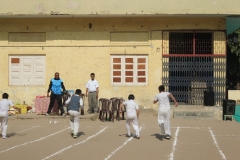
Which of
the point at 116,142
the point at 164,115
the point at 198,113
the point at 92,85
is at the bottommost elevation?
the point at 116,142

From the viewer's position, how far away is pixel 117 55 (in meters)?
25.3

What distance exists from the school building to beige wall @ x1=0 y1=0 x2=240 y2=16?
453mm

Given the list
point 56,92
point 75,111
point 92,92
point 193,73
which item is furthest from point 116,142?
point 193,73

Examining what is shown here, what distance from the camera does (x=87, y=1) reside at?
24547mm

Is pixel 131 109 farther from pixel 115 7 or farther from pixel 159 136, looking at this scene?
pixel 115 7

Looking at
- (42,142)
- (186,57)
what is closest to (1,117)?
(42,142)

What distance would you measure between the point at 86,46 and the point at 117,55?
149 centimetres

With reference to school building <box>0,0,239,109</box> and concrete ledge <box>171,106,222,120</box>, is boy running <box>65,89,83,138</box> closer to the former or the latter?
concrete ledge <box>171,106,222,120</box>

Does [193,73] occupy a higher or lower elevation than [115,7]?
lower

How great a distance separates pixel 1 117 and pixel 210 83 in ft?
39.2

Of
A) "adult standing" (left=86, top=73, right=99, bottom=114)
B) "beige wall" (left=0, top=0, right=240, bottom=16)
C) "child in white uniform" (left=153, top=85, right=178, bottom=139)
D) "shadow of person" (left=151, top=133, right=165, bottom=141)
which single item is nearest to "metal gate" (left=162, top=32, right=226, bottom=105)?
"beige wall" (left=0, top=0, right=240, bottom=16)

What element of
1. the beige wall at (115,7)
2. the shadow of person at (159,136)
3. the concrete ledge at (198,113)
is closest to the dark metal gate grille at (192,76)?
the concrete ledge at (198,113)

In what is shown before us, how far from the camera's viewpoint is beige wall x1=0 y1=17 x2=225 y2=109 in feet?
82.5

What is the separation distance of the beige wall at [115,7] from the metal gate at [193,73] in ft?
5.15
